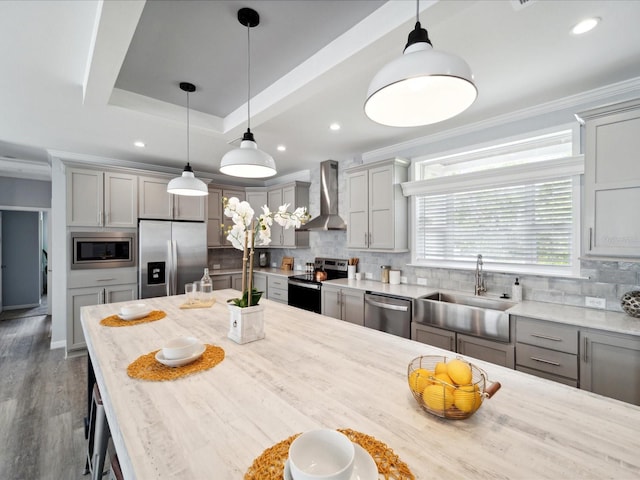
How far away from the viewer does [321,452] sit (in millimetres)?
718

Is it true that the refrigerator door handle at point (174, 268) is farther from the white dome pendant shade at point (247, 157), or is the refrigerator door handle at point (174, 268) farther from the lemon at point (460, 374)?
the lemon at point (460, 374)

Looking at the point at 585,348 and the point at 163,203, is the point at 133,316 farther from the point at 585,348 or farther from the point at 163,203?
the point at 585,348

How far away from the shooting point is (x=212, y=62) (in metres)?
2.10

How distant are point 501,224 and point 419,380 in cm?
261

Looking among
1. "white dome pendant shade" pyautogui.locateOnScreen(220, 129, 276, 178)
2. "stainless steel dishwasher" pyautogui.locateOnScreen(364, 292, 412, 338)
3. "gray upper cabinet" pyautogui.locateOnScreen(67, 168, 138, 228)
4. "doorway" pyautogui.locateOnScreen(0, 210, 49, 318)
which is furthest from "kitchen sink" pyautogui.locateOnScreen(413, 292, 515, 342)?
"doorway" pyautogui.locateOnScreen(0, 210, 49, 318)

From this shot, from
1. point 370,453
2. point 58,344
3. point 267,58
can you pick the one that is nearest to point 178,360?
point 370,453

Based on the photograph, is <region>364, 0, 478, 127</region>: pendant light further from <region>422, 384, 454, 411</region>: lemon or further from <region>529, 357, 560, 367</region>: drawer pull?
<region>529, 357, 560, 367</region>: drawer pull

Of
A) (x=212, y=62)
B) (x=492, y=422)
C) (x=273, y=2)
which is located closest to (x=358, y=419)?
(x=492, y=422)

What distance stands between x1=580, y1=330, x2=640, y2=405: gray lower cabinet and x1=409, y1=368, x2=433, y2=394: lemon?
1.79 metres

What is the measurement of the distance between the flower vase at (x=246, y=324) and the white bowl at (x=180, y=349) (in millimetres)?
224

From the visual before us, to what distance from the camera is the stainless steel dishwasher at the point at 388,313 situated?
2.93 metres

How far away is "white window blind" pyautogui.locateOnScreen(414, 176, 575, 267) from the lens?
103 inches

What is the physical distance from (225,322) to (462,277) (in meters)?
2.47

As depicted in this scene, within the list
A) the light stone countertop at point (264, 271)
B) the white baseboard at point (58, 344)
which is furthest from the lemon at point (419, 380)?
the white baseboard at point (58, 344)
